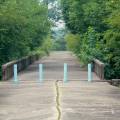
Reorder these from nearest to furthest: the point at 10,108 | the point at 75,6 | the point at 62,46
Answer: the point at 10,108
the point at 75,6
the point at 62,46

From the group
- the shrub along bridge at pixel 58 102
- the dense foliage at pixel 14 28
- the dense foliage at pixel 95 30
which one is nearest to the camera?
the shrub along bridge at pixel 58 102

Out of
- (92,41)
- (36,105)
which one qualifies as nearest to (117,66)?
(92,41)

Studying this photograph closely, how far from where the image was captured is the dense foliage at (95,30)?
1077 inches

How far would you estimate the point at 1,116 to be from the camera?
40.9 feet

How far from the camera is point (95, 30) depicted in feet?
115

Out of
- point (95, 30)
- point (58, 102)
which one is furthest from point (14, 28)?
point (58, 102)

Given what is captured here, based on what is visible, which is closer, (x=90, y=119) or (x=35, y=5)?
(x=90, y=119)

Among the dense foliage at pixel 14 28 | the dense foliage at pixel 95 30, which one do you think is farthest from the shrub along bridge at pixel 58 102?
the dense foliage at pixel 14 28

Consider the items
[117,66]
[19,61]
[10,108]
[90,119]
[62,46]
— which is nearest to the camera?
[90,119]

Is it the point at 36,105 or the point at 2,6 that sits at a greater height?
the point at 2,6

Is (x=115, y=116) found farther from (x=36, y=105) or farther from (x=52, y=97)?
(x=52, y=97)

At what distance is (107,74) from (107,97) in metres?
11.8

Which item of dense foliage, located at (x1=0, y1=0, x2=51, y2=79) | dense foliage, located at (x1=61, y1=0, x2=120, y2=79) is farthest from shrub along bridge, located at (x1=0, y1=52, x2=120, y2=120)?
dense foliage, located at (x1=0, y1=0, x2=51, y2=79)

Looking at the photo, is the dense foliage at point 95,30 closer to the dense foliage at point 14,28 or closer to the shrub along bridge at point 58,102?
the dense foliage at point 14,28
